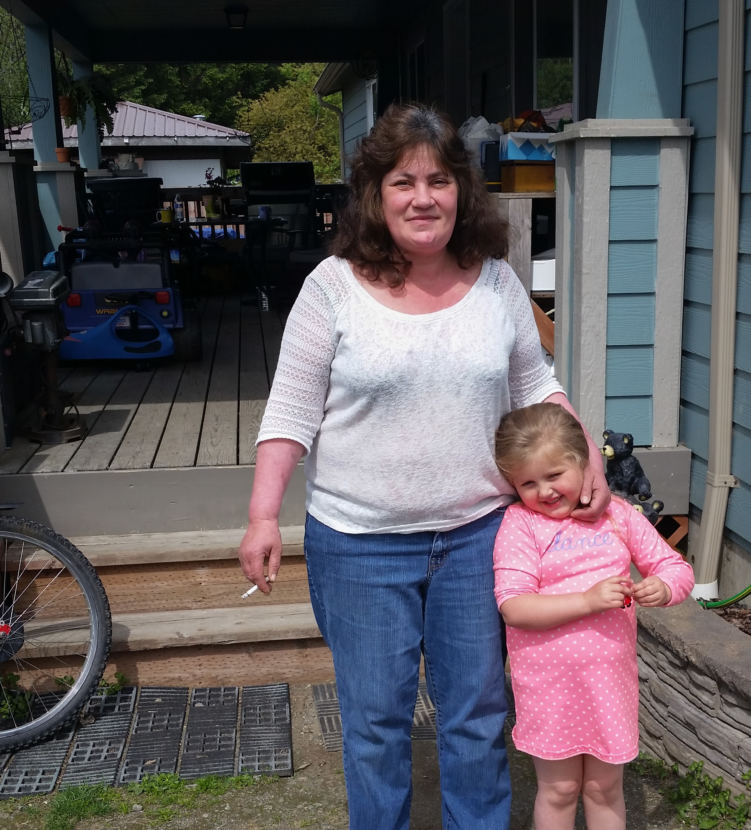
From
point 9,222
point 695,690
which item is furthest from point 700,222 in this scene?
point 9,222

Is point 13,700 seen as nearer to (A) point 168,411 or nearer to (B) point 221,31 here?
(A) point 168,411

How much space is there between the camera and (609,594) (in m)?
1.77

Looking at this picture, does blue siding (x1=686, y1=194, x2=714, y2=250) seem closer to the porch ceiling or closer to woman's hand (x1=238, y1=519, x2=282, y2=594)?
woman's hand (x1=238, y1=519, x2=282, y2=594)

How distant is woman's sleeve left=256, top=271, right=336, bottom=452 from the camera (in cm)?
189

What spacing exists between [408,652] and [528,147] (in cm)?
322

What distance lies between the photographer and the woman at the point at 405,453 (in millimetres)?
1879

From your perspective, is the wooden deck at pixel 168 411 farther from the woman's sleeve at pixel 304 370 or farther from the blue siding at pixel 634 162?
the woman's sleeve at pixel 304 370

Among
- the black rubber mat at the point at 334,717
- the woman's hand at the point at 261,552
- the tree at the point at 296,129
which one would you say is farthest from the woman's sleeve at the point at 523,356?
the tree at the point at 296,129

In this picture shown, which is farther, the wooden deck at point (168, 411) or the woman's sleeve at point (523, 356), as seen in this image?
the wooden deck at point (168, 411)

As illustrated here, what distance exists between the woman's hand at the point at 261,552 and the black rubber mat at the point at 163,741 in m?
1.15

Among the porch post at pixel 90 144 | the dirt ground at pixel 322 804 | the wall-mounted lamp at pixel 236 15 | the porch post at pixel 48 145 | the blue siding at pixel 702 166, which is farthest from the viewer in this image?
the porch post at pixel 90 144

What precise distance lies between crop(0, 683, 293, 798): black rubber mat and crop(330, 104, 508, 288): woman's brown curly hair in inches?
62.3

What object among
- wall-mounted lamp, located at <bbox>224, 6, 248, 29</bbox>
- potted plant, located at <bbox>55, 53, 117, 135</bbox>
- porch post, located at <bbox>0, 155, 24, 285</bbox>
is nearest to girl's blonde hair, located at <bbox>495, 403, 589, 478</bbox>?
porch post, located at <bbox>0, 155, 24, 285</bbox>

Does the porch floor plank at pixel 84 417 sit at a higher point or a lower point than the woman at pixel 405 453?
lower
